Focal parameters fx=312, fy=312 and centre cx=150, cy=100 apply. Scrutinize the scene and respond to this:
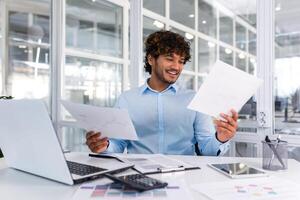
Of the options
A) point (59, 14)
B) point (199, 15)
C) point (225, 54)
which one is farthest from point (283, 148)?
point (59, 14)

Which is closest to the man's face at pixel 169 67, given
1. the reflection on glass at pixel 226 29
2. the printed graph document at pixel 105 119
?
the printed graph document at pixel 105 119

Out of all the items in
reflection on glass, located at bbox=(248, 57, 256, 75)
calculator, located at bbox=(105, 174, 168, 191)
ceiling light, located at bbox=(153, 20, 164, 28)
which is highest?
ceiling light, located at bbox=(153, 20, 164, 28)

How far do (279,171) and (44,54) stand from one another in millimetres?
2673

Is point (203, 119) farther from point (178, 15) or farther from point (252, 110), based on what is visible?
point (178, 15)

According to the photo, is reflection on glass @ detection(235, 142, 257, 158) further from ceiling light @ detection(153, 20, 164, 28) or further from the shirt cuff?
ceiling light @ detection(153, 20, 164, 28)

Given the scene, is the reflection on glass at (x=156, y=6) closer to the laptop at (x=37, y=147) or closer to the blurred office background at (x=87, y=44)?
the blurred office background at (x=87, y=44)

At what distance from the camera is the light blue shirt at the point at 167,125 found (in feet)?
5.63

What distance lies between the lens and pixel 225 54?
3115 millimetres

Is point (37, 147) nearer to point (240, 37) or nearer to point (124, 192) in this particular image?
point (124, 192)

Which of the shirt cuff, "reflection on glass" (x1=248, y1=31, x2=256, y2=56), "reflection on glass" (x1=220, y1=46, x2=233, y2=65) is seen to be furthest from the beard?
"reflection on glass" (x1=220, y1=46, x2=233, y2=65)

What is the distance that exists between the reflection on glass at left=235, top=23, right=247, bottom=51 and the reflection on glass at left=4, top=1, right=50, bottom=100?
1.84 meters

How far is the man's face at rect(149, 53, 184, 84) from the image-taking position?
70.8 inches

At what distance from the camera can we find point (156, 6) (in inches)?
112

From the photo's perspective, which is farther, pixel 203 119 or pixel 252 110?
pixel 252 110
